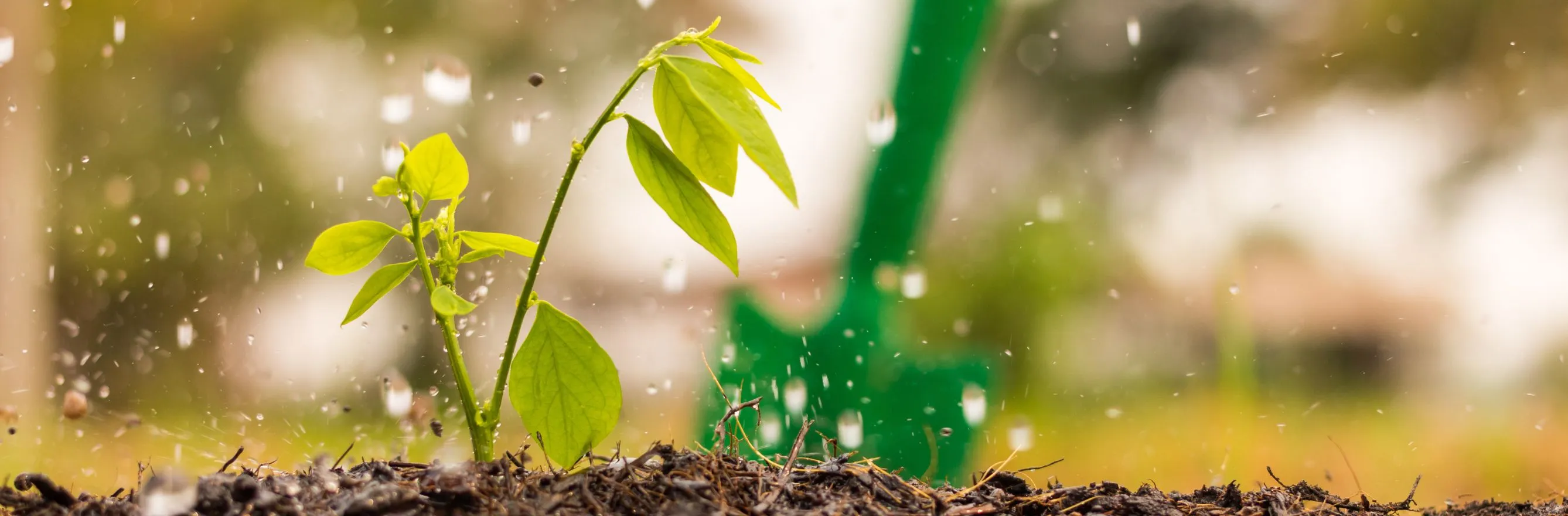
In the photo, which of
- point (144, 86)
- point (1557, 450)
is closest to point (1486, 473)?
point (1557, 450)

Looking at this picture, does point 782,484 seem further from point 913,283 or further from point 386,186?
point 913,283

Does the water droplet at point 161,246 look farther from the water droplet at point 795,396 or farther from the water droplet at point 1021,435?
the water droplet at point 1021,435

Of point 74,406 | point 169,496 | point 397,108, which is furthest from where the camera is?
point 397,108

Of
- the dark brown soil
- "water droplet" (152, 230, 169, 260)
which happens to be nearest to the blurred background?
"water droplet" (152, 230, 169, 260)

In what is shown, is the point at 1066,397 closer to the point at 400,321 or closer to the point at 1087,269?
the point at 1087,269

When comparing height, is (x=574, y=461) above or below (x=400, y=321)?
below

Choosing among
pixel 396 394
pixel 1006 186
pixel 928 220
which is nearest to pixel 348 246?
pixel 396 394
